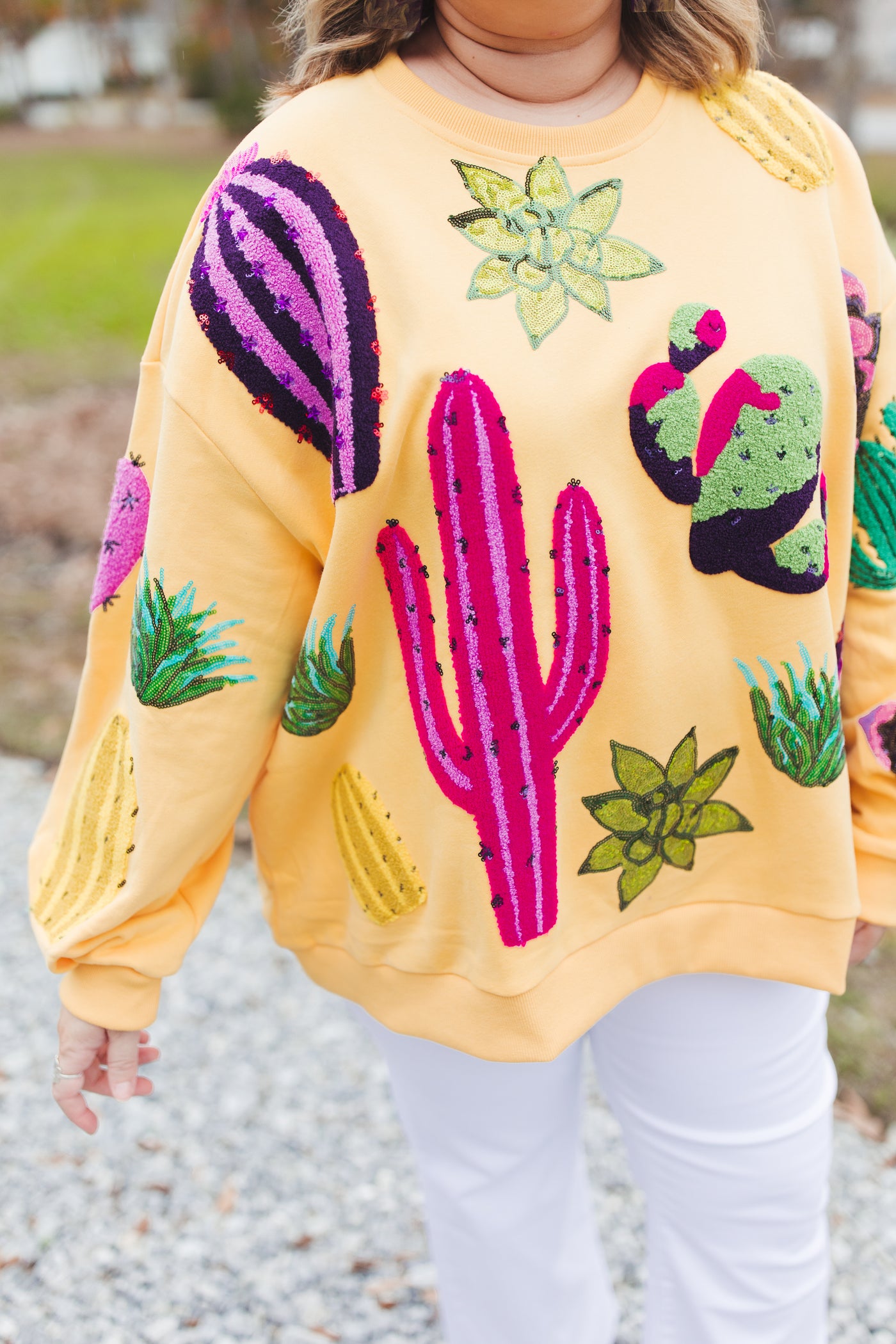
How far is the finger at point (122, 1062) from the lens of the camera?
50.9 inches

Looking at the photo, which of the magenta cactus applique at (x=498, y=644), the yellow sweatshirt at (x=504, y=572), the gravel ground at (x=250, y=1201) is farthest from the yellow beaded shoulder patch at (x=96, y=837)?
the gravel ground at (x=250, y=1201)

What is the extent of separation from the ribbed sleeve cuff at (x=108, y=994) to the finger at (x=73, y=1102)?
9 cm

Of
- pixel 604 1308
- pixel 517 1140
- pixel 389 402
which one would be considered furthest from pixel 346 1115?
pixel 389 402

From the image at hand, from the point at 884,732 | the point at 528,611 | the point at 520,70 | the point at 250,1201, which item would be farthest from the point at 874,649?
the point at 250,1201

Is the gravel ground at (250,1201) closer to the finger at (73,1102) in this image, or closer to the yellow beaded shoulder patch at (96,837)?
the finger at (73,1102)

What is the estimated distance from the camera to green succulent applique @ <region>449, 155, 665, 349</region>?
97 centimetres

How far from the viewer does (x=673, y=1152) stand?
1.33 m

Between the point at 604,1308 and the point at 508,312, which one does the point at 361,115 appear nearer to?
the point at 508,312

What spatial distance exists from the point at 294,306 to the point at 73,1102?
0.95 metres

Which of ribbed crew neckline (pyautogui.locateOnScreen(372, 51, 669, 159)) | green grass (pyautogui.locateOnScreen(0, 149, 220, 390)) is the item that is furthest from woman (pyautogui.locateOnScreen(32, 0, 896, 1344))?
green grass (pyautogui.locateOnScreen(0, 149, 220, 390))

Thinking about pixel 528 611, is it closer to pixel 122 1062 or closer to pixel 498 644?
pixel 498 644

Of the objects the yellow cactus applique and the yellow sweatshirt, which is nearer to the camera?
the yellow sweatshirt

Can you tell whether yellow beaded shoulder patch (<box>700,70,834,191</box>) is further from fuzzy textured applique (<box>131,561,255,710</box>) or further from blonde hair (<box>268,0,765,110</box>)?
fuzzy textured applique (<box>131,561,255,710</box>)

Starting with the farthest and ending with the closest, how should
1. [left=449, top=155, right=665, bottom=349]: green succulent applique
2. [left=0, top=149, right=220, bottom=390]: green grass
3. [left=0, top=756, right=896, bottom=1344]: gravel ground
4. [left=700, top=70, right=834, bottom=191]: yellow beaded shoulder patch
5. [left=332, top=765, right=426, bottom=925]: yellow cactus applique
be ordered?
1. [left=0, top=149, right=220, bottom=390]: green grass
2. [left=0, top=756, right=896, bottom=1344]: gravel ground
3. [left=332, top=765, right=426, bottom=925]: yellow cactus applique
4. [left=700, top=70, right=834, bottom=191]: yellow beaded shoulder patch
5. [left=449, top=155, right=665, bottom=349]: green succulent applique
